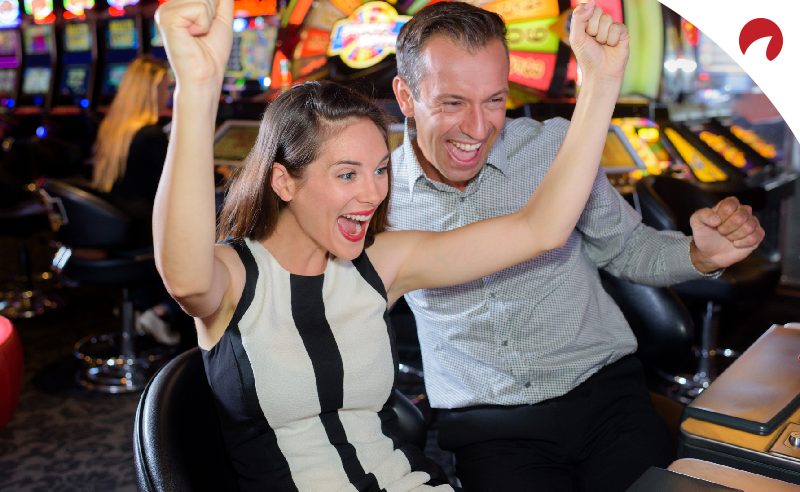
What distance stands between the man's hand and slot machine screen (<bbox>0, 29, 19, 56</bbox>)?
311 inches

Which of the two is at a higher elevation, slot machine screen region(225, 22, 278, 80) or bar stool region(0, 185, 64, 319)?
slot machine screen region(225, 22, 278, 80)

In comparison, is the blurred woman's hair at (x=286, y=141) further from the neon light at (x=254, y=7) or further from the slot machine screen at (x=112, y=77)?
the slot machine screen at (x=112, y=77)

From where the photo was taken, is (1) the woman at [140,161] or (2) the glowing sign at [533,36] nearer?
(1) the woman at [140,161]

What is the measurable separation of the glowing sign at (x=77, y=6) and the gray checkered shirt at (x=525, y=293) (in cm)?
652

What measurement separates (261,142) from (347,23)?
332cm

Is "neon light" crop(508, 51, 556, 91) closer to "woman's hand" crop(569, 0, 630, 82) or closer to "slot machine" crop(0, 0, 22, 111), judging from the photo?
"woman's hand" crop(569, 0, 630, 82)

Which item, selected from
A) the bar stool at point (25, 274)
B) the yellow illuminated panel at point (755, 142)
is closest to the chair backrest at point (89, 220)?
the bar stool at point (25, 274)

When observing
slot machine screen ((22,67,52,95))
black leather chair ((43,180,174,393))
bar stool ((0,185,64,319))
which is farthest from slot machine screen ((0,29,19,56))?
black leather chair ((43,180,174,393))

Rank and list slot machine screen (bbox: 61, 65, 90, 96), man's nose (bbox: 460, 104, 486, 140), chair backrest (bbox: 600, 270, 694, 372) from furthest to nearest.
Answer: slot machine screen (bbox: 61, 65, 90, 96)
chair backrest (bbox: 600, 270, 694, 372)
man's nose (bbox: 460, 104, 486, 140)

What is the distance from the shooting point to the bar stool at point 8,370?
5.15 feet

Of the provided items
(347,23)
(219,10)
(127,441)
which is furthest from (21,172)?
(219,10)

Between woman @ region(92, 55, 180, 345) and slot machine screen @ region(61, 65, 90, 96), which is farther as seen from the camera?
slot machine screen @ region(61, 65, 90, 96)

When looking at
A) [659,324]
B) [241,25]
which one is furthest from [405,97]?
[241,25]

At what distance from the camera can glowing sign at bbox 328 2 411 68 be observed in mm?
4207
